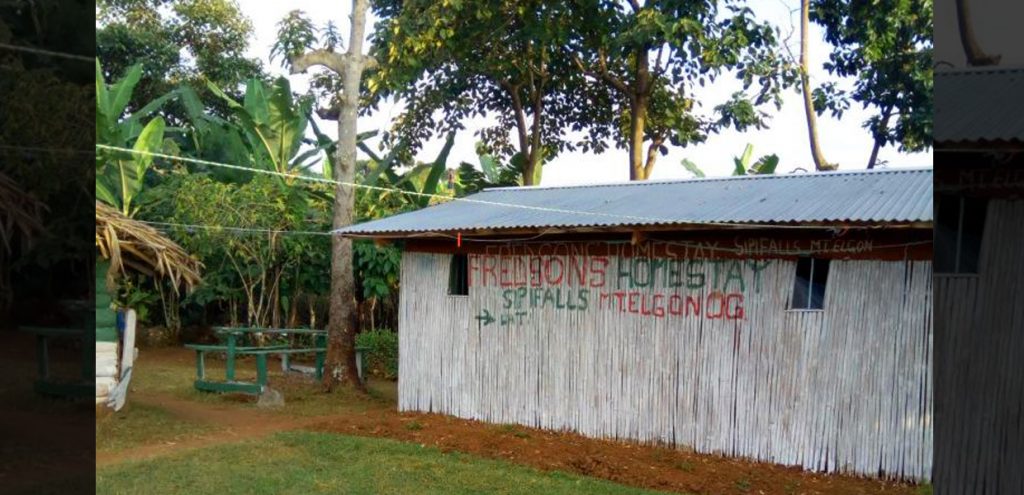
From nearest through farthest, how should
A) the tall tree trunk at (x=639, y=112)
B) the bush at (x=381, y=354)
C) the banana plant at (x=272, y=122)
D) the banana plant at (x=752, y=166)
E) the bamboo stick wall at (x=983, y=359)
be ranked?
the bamboo stick wall at (x=983, y=359) < the banana plant at (x=752, y=166) < the banana plant at (x=272, y=122) < the tall tree trunk at (x=639, y=112) < the bush at (x=381, y=354)

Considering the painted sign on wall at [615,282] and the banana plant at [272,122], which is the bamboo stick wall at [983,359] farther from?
the banana plant at [272,122]

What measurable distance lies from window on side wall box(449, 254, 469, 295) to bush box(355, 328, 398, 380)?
303 centimetres

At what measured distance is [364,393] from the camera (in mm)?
9039

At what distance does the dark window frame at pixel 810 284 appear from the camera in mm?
5918

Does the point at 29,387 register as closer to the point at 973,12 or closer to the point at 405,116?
the point at 973,12

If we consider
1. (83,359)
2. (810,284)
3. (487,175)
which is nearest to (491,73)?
(487,175)

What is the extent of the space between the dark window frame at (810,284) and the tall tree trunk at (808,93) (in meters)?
2.74

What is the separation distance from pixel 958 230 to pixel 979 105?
0.31m

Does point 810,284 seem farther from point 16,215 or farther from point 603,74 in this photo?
point 603,74

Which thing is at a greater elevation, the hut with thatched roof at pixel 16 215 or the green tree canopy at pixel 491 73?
the green tree canopy at pixel 491 73

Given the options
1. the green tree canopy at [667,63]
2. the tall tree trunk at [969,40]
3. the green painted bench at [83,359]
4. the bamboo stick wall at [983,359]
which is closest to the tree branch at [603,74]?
the green tree canopy at [667,63]

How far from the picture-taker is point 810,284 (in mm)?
5961

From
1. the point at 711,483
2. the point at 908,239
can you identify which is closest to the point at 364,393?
the point at 711,483

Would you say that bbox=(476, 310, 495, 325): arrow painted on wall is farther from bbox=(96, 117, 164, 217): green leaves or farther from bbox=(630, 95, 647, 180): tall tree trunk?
bbox=(630, 95, 647, 180): tall tree trunk
